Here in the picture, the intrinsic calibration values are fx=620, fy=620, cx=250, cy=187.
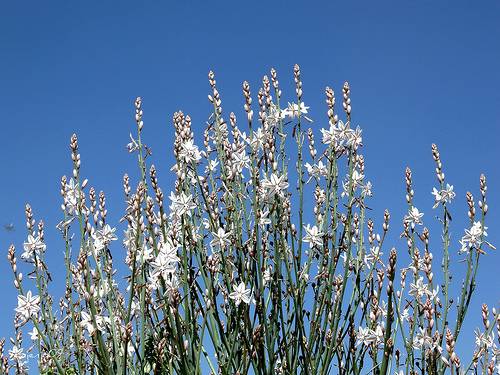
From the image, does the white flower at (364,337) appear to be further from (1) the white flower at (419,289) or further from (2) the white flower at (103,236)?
(2) the white flower at (103,236)

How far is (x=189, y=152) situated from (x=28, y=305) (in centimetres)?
128

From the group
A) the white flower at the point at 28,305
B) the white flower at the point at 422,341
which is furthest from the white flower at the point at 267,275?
the white flower at the point at 28,305

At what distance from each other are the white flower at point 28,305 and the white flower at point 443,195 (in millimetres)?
2855

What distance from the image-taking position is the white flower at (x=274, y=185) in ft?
11.3

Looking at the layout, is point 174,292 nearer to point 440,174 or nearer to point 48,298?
point 48,298

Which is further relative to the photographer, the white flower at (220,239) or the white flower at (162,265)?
the white flower at (220,239)

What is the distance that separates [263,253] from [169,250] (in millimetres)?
699

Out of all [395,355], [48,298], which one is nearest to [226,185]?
[48,298]

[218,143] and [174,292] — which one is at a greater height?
[218,143]

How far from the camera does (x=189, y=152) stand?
3.54 m

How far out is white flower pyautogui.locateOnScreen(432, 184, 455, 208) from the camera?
4.57m

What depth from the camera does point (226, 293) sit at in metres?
3.53

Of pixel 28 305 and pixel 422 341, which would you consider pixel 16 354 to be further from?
pixel 422 341

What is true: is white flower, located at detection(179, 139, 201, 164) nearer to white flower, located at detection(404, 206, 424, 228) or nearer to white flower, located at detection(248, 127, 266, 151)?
white flower, located at detection(248, 127, 266, 151)
